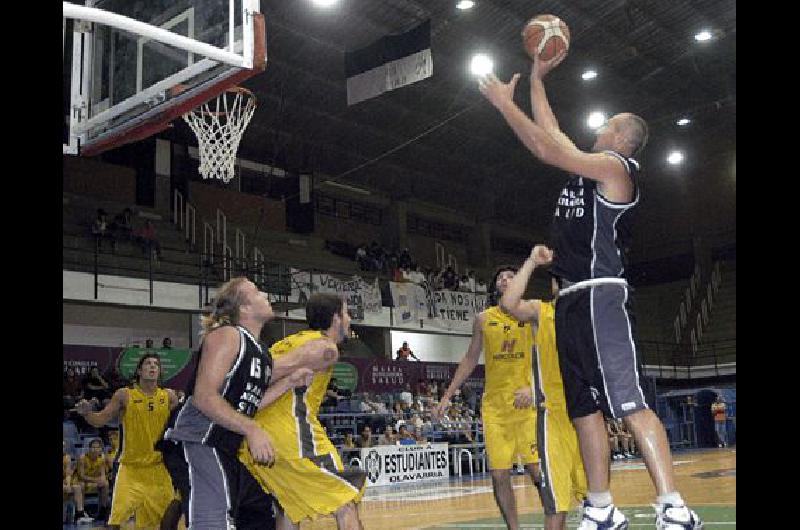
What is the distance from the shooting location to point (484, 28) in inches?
686

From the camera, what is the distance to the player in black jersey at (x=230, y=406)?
421 centimetres

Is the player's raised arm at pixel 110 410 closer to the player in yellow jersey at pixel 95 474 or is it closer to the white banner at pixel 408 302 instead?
the player in yellow jersey at pixel 95 474

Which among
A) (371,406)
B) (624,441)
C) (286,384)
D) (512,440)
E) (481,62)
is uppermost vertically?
(481,62)

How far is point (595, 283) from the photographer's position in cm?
414

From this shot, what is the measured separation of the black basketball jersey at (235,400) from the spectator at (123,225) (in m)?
14.7

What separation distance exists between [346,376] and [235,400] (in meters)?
13.9

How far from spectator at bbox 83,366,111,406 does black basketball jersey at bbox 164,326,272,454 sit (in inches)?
376

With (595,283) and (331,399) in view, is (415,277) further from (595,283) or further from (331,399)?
(595,283)

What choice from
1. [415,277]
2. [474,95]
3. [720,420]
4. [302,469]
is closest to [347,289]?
[415,277]

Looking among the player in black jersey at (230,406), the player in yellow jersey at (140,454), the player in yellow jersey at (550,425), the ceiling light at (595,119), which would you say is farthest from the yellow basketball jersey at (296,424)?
the ceiling light at (595,119)
